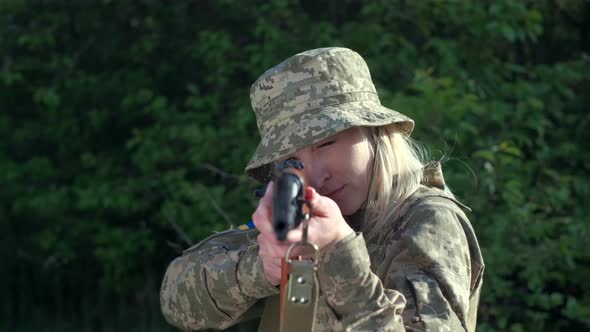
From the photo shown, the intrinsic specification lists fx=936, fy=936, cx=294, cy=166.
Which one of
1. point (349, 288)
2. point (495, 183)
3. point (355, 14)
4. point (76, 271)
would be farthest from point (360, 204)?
point (76, 271)

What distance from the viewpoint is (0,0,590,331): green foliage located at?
5.21 metres

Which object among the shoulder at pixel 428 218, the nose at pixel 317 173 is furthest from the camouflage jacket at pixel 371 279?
the nose at pixel 317 173

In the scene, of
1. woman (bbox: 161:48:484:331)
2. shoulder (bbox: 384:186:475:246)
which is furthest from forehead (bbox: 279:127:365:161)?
shoulder (bbox: 384:186:475:246)

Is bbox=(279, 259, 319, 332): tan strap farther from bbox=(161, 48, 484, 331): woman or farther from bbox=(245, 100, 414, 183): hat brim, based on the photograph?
bbox=(245, 100, 414, 183): hat brim

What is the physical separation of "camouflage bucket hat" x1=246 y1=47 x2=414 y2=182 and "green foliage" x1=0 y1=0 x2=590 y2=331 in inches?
82.3

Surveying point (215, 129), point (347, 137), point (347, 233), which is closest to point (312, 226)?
point (347, 233)

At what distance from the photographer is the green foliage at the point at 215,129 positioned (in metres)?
5.21

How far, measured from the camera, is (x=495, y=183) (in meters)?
5.17

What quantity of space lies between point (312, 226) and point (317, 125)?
Result: 1.87 feet

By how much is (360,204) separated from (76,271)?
5875 mm

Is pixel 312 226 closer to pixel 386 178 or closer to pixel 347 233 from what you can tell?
pixel 347 233

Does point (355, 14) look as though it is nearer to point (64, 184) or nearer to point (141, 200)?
point (141, 200)

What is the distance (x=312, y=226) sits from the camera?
1.96 m

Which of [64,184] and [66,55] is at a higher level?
[66,55]
